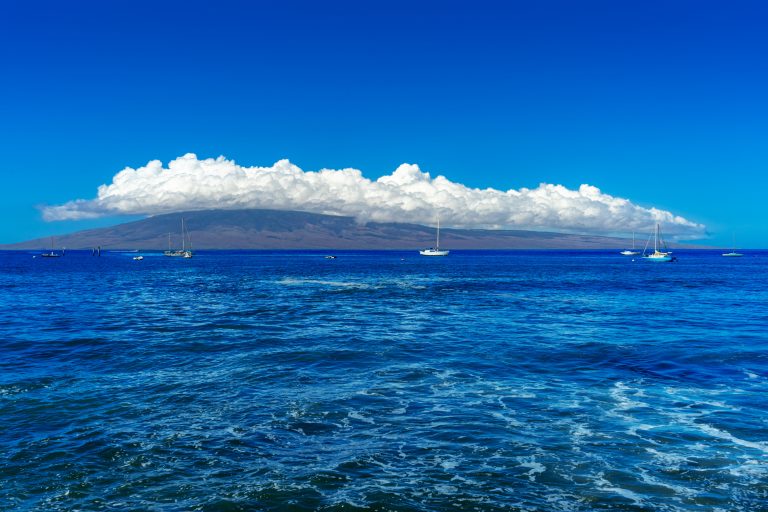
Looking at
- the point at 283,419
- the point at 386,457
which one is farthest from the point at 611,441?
the point at 283,419

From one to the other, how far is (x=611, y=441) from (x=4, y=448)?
72.2 feet

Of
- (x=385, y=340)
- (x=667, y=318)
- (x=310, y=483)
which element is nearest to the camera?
(x=310, y=483)

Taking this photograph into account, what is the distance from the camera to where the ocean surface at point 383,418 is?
16.6 meters

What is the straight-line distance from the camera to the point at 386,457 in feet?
62.9

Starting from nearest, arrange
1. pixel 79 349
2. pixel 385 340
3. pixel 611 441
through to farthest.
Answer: pixel 611 441
pixel 79 349
pixel 385 340

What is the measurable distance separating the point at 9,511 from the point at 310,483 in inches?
324

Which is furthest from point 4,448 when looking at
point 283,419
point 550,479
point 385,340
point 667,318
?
A: point 667,318

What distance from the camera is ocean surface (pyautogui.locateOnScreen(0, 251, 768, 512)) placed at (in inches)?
652

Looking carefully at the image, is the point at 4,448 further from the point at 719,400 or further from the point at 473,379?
the point at 719,400

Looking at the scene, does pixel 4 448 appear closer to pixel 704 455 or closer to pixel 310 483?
pixel 310 483

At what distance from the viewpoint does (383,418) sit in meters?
23.5

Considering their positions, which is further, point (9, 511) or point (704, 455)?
point (704, 455)

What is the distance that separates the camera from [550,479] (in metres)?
17.5

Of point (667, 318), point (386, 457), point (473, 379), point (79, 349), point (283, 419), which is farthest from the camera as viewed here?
point (667, 318)
